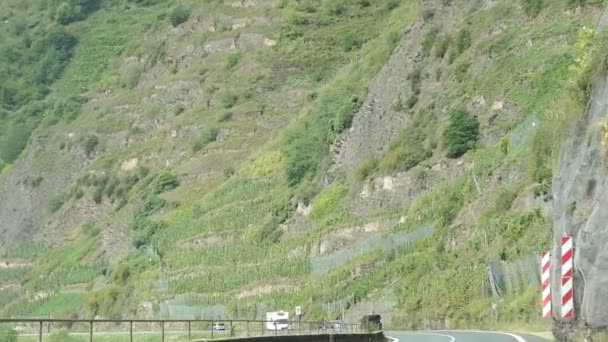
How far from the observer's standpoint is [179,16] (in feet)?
624

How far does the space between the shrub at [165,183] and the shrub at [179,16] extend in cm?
5695

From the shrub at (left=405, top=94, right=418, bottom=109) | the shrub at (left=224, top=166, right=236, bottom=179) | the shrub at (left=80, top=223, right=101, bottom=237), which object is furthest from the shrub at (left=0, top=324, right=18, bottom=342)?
the shrub at (left=80, top=223, right=101, bottom=237)

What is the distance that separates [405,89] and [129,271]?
2852cm


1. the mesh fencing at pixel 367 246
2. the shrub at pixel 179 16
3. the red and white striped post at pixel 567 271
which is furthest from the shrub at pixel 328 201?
the shrub at pixel 179 16

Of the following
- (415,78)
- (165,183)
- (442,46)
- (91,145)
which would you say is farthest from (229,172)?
(91,145)

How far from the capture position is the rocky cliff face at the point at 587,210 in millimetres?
21891

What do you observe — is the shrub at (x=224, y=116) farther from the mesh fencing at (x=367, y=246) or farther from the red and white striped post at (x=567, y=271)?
the red and white striped post at (x=567, y=271)

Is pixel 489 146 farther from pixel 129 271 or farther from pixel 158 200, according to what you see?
pixel 158 200

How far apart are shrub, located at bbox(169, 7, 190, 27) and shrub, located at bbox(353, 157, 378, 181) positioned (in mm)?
93621

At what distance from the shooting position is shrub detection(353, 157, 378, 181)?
95188mm

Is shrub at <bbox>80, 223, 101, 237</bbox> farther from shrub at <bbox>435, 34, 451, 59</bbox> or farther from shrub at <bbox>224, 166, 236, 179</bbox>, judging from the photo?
shrub at <bbox>435, 34, 451, 59</bbox>

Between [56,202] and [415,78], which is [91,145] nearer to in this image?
[56,202]

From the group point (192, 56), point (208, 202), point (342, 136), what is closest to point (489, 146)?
point (342, 136)

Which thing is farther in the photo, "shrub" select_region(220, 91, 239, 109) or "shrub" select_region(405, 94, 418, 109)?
"shrub" select_region(220, 91, 239, 109)
